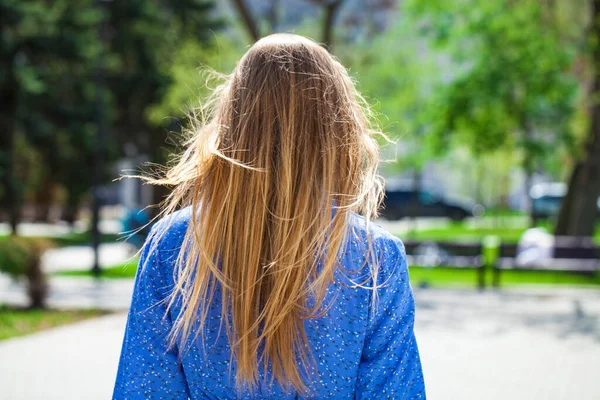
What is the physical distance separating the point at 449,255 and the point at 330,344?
1492 centimetres

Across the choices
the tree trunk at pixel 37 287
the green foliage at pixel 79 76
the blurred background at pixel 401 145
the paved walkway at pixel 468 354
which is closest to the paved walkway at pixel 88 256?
the blurred background at pixel 401 145

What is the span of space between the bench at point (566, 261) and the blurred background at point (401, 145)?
41 millimetres

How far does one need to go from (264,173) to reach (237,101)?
199 mm

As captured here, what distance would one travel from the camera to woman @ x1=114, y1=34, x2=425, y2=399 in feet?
5.49

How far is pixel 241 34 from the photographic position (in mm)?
30984

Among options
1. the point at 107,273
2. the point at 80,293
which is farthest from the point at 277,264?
the point at 107,273

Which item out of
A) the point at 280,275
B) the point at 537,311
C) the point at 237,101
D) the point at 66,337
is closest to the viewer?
the point at 280,275

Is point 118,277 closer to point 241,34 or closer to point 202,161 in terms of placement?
point 202,161

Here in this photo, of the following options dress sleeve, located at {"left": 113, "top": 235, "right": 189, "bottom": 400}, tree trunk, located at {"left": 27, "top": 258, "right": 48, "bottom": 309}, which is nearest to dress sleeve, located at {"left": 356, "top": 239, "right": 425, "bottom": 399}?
dress sleeve, located at {"left": 113, "top": 235, "right": 189, "bottom": 400}

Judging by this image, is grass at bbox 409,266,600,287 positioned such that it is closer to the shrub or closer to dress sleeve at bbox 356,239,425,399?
the shrub

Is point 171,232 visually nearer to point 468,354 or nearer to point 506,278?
point 468,354

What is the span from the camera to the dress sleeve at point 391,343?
5.71ft

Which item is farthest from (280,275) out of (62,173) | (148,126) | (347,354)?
(148,126)

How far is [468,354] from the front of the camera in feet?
27.0
